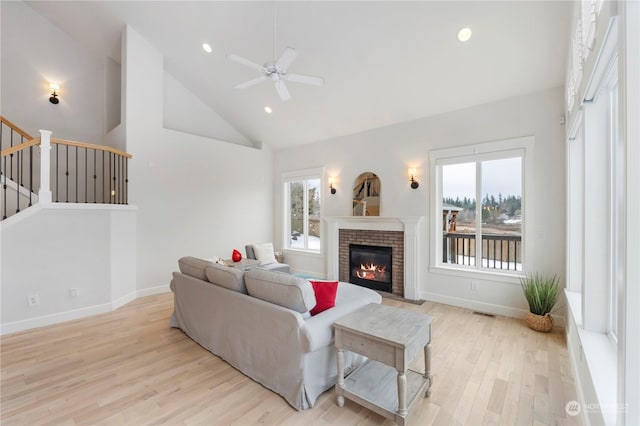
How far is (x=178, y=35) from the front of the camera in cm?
472

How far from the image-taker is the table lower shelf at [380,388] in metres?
1.92

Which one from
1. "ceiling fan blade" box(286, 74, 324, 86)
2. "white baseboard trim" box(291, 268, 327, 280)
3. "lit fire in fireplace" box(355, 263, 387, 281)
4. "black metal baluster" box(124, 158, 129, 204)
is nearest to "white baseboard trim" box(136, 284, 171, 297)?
"black metal baluster" box(124, 158, 129, 204)

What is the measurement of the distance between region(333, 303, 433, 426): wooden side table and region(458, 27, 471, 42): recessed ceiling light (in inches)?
126

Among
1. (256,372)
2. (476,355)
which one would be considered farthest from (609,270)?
(256,372)

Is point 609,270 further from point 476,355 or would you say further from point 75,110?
point 75,110

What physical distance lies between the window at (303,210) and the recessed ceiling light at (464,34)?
3.50 metres

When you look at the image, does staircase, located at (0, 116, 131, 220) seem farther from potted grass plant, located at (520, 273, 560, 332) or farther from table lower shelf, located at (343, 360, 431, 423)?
potted grass plant, located at (520, 273, 560, 332)

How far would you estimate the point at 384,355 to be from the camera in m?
1.85

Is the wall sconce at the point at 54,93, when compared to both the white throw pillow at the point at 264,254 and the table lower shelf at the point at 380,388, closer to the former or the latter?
the white throw pillow at the point at 264,254

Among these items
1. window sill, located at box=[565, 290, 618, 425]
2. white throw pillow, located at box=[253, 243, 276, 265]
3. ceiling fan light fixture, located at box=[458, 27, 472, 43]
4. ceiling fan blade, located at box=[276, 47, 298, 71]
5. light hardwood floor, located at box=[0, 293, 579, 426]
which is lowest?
light hardwood floor, located at box=[0, 293, 579, 426]

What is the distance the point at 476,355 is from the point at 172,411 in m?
2.79

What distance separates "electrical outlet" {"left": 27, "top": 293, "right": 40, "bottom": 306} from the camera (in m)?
3.55

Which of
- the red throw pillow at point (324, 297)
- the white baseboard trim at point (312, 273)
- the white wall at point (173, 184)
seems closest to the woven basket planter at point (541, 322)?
the red throw pillow at point (324, 297)

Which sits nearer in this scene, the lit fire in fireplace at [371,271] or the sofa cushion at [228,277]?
the sofa cushion at [228,277]
